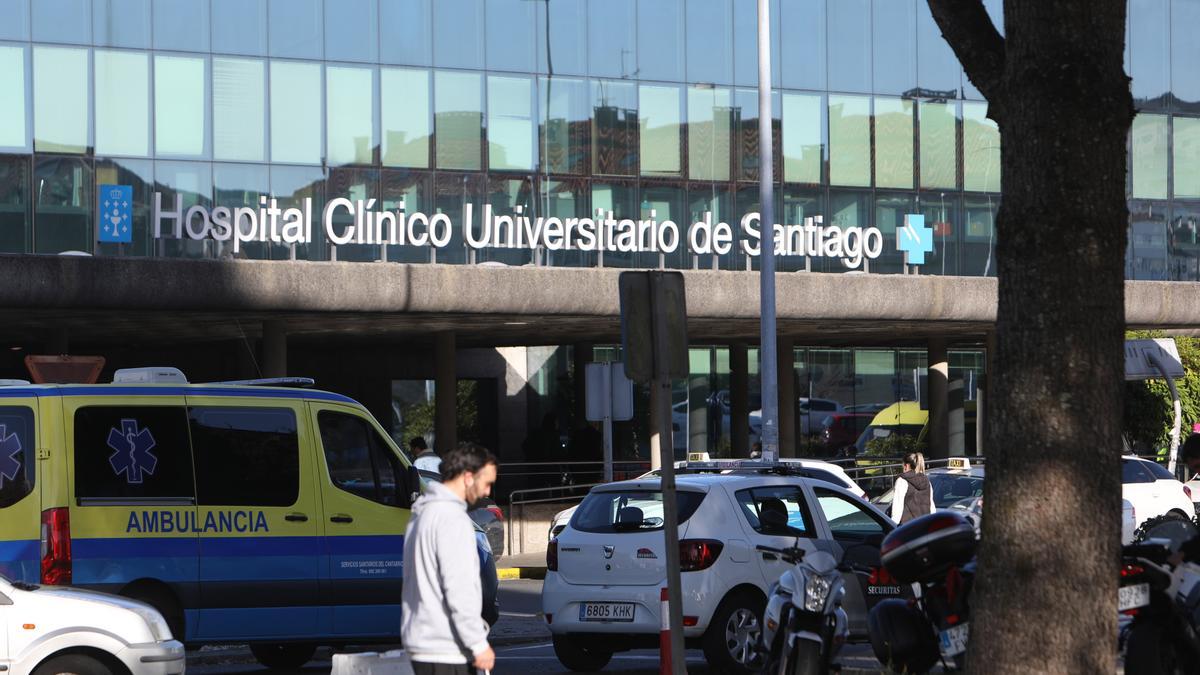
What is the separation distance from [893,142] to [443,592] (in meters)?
30.9

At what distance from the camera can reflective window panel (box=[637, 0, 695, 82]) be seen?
115 feet

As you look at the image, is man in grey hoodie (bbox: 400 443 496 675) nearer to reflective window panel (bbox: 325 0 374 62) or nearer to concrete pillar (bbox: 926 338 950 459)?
reflective window panel (bbox: 325 0 374 62)

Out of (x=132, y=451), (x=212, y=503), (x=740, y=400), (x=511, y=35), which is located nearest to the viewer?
(x=132, y=451)

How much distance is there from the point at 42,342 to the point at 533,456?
34.0 feet

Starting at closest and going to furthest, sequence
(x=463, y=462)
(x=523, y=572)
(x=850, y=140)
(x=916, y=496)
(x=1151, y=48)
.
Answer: (x=463, y=462), (x=916, y=496), (x=523, y=572), (x=850, y=140), (x=1151, y=48)

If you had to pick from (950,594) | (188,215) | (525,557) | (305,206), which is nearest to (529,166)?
(305,206)

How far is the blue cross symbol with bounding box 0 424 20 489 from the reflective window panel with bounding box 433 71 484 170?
21.5m

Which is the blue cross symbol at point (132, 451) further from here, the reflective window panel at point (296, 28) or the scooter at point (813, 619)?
the reflective window panel at point (296, 28)

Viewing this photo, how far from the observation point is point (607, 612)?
42.4ft

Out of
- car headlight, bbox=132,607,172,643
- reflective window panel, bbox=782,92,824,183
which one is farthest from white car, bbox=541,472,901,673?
reflective window panel, bbox=782,92,824,183

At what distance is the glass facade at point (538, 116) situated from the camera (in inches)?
1200

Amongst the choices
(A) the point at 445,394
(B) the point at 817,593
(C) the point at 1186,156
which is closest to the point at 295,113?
(A) the point at 445,394

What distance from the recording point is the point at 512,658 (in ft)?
47.6

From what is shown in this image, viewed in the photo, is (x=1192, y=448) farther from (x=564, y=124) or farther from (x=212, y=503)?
(x=564, y=124)
